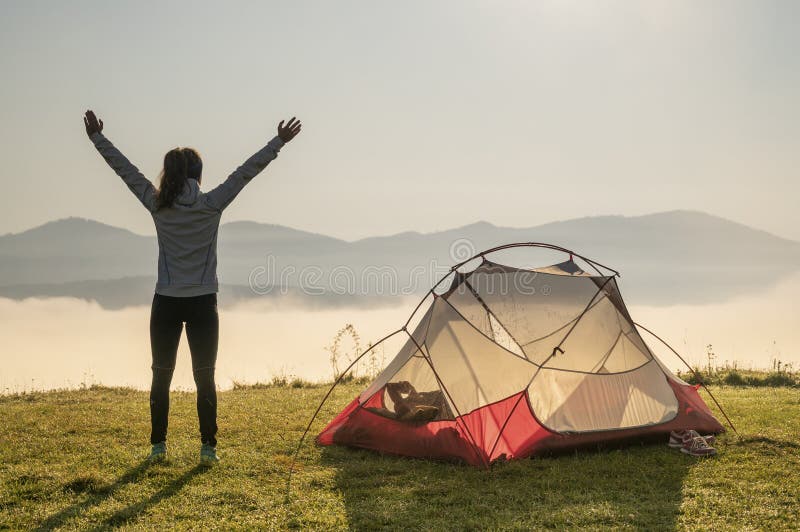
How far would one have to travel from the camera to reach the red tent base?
6.36 metres

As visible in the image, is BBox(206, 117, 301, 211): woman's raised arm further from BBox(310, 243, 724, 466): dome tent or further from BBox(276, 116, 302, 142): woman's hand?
BBox(310, 243, 724, 466): dome tent

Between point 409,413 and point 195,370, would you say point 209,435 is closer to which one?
point 195,370

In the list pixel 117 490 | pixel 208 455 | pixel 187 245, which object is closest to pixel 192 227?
pixel 187 245

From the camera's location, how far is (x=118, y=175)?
6.14 m

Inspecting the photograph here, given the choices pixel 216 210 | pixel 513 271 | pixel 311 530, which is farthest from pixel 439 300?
pixel 311 530

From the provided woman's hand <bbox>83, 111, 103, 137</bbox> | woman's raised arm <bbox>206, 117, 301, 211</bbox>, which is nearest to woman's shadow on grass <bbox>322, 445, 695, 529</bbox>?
woman's raised arm <bbox>206, 117, 301, 211</bbox>

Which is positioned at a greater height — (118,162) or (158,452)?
(118,162)

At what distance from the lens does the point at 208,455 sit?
625 cm

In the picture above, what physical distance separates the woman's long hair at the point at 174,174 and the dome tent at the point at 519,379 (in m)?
2.45

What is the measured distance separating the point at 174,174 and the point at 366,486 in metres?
2.85

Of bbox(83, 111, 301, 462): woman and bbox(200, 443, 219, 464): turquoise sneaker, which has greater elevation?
bbox(83, 111, 301, 462): woman

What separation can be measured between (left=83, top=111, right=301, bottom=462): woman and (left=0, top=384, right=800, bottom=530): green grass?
35.7 inches

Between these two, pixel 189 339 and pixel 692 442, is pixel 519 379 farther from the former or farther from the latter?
pixel 189 339

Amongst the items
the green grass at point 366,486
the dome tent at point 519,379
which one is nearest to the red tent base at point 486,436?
the dome tent at point 519,379
